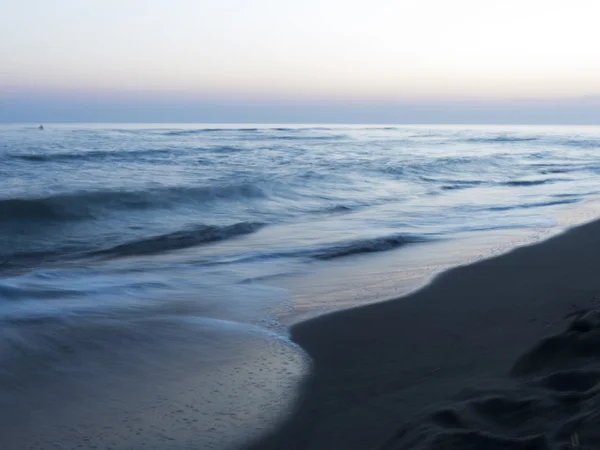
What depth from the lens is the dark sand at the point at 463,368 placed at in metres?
2.68

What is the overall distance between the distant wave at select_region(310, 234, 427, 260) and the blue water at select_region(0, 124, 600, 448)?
3cm

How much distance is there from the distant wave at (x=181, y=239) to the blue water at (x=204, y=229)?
1.3 inches

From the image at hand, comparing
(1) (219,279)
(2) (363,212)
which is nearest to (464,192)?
(2) (363,212)

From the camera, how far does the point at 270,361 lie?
4.33 m

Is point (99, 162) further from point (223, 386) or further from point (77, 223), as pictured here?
point (223, 386)

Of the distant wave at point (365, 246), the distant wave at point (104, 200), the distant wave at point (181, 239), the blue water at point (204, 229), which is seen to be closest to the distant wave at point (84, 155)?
the blue water at point (204, 229)

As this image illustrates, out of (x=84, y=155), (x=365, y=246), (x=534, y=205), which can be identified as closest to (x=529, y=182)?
(x=534, y=205)

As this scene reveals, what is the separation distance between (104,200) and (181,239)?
181 inches

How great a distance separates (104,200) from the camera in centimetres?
1378

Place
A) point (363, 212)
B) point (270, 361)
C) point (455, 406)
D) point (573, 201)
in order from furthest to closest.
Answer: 1. point (573, 201)
2. point (363, 212)
3. point (270, 361)
4. point (455, 406)

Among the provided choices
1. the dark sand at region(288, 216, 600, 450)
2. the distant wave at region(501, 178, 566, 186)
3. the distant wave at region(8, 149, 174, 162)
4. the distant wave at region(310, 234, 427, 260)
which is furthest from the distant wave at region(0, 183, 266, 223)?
the distant wave at region(8, 149, 174, 162)

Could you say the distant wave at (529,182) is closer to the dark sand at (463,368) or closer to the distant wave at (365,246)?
the distant wave at (365,246)

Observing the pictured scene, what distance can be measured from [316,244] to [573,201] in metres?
7.67

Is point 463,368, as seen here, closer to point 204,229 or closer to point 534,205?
point 204,229
